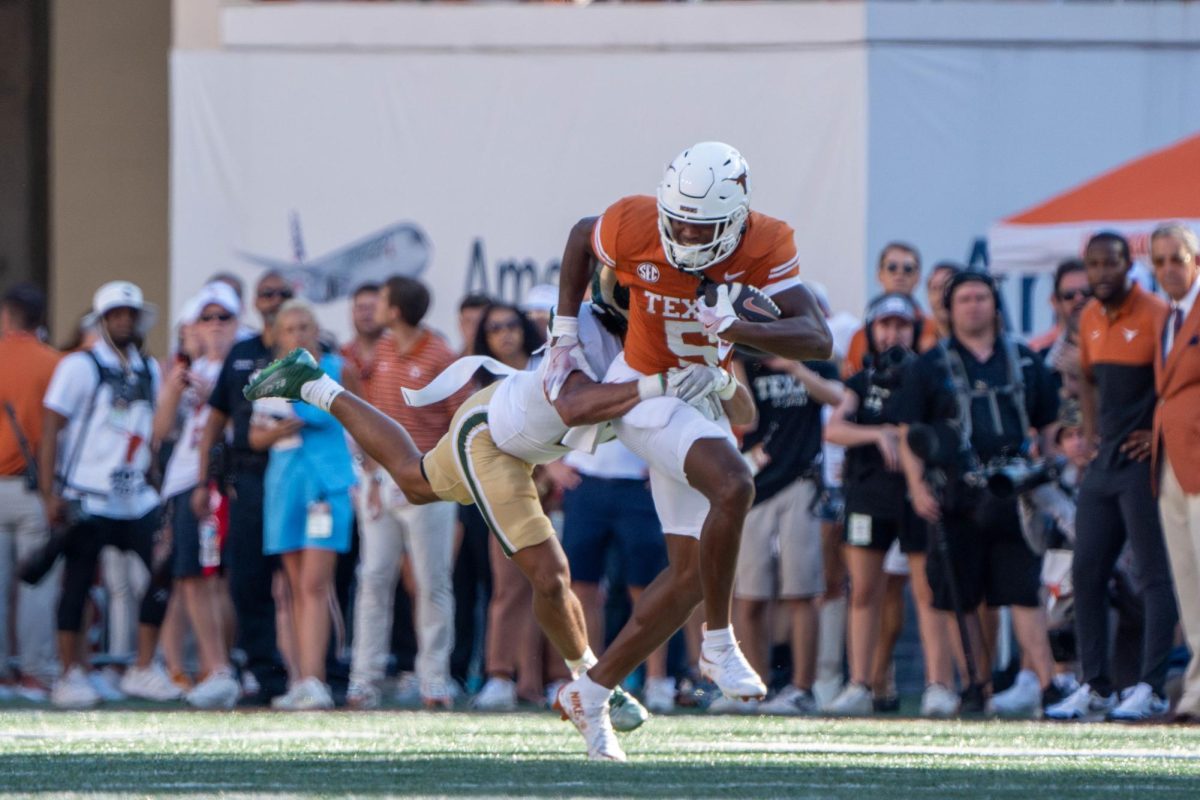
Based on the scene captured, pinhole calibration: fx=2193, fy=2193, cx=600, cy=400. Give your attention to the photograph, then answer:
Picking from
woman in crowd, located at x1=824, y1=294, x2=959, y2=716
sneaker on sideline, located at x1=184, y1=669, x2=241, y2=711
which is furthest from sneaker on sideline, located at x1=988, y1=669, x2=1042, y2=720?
sneaker on sideline, located at x1=184, y1=669, x2=241, y2=711

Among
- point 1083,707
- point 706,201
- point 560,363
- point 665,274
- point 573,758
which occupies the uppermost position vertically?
point 706,201

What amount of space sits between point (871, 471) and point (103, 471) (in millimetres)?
3985

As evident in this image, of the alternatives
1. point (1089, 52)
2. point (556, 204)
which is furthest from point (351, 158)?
point (1089, 52)

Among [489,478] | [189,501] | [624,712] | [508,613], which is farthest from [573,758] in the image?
[189,501]

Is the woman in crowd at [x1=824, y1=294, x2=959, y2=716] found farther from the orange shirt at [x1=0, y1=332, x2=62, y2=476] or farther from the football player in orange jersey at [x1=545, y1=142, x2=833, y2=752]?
the orange shirt at [x1=0, y1=332, x2=62, y2=476]

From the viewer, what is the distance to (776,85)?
14500 millimetres

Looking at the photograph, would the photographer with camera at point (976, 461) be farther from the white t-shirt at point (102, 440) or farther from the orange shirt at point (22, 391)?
the orange shirt at point (22, 391)

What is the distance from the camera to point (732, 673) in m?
7.43

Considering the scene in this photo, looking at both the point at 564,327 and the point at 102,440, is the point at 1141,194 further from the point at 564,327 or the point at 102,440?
the point at 102,440

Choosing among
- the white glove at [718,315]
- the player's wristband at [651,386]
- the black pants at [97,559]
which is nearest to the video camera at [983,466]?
the player's wristband at [651,386]

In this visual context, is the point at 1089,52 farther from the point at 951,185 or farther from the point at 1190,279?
the point at 1190,279

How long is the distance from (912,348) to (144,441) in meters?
4.08

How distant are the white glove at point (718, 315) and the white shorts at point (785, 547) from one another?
3.94m

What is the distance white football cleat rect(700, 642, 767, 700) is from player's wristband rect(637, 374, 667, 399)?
887 mm
